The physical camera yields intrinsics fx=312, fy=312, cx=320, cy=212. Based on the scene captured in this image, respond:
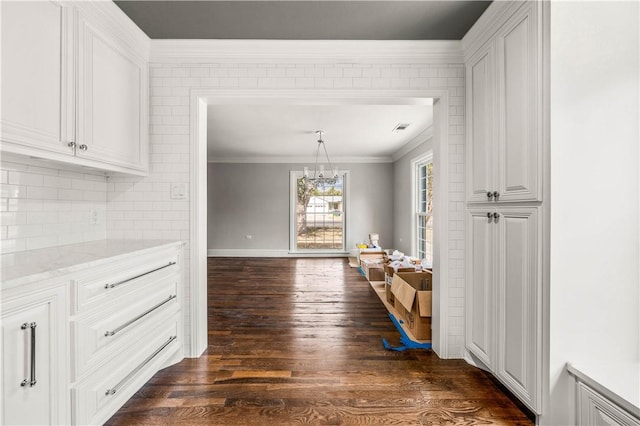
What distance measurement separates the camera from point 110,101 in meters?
1.96

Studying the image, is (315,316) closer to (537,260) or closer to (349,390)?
(349,390)

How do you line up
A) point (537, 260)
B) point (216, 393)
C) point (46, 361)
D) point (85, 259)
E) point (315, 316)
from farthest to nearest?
point (315, 316) → point (216, 393) → point (537, 260) → point (85, 259) → point (46, 361)

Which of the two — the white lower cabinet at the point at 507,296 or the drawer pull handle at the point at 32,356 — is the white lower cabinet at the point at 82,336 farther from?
the white lower cabinet at the point at 507,296

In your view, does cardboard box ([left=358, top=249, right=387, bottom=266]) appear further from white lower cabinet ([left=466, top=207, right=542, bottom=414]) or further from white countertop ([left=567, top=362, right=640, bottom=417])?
white countertop ([left=567, top=362, right=640, bottom=417])

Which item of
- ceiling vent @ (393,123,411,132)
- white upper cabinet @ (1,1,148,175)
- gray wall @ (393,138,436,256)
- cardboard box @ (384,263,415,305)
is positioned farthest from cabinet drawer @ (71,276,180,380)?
gray wall @ (393,138,436,256)

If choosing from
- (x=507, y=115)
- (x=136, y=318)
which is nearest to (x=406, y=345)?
(x=507, y=115)

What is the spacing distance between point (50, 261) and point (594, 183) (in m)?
2.59

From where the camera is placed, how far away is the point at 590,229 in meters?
1.52

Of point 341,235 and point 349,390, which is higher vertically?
point 341,235

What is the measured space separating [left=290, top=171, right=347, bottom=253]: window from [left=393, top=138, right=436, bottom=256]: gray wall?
4.18 ft

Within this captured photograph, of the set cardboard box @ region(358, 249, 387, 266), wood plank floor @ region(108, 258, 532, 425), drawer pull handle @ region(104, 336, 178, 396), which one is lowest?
wood plank floor @ region(108, 258, 532, 425)

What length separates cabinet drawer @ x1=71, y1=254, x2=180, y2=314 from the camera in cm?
138

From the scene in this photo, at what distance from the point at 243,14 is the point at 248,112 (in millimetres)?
2280

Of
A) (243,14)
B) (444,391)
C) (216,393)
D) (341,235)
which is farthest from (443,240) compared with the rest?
(341,235)
